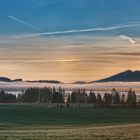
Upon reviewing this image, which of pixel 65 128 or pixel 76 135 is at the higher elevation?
pixel 65 128

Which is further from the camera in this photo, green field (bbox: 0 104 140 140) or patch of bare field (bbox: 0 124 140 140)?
green field (bbox: 0 104 140 140)

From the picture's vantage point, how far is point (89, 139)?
46.7 meters

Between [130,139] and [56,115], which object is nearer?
[130,139]

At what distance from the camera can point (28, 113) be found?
174375 millimetres

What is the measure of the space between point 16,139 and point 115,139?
9102mm

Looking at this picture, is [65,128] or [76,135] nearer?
[76,135]

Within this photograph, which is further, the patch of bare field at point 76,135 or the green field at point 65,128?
the green field at point 65,128

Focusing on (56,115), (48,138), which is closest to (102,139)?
(48,138)

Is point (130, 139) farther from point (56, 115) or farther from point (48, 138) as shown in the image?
point (56, 115)

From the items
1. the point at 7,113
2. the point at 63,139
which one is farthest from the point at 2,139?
the point at 7,113

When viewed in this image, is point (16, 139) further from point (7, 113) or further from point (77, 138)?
point (7, 113)

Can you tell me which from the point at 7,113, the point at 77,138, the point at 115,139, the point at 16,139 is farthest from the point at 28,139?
the point at 7,113

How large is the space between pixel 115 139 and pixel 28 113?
129549mm

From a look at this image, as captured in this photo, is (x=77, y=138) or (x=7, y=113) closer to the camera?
(x=77, y=138)
